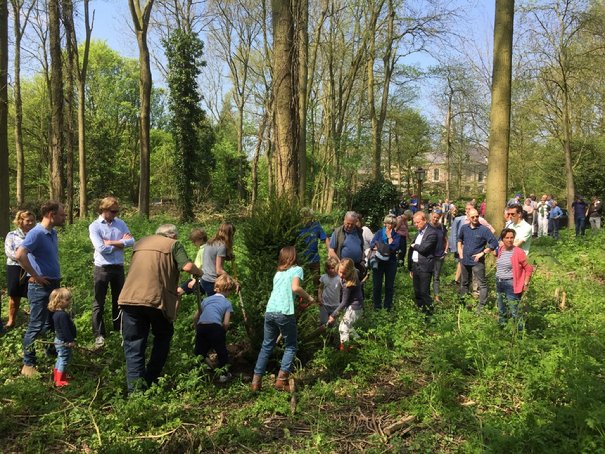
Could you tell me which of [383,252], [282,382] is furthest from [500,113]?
[282,382]

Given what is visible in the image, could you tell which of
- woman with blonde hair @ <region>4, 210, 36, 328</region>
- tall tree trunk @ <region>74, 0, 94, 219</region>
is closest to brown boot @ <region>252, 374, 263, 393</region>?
woman with blonde hair @ <region>4, 210, 36, 328</region>

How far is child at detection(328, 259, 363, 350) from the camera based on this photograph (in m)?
5.49

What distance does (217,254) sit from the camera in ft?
19.4

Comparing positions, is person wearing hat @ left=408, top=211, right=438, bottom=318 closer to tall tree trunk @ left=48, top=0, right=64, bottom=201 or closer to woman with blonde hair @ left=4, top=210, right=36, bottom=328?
woman with blonde hair @ left=4, top=210, right=36, bottom=328

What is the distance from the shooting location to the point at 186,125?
25.1m

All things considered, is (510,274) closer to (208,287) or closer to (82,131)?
(208,287)

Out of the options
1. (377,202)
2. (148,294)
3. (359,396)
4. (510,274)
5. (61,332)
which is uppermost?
(377,202)

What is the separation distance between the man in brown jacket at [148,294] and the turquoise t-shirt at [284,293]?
2.81ft

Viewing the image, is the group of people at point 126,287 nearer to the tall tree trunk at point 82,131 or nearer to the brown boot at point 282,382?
the brown boot at point 282,382

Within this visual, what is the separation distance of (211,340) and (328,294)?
1.62m

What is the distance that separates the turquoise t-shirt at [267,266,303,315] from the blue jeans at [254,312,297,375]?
0.20 ft

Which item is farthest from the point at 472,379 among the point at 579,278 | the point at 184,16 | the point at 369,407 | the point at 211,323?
the point at 184,16

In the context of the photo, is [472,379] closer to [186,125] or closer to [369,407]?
[369,407]

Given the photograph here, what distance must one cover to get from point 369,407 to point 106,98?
38.7m
